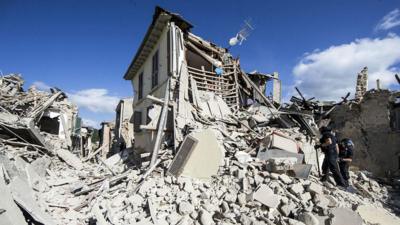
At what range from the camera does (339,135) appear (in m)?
15.8

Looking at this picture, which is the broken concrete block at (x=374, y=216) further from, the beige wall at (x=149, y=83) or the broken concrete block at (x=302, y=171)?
the beige wall at (x=149, y=83)

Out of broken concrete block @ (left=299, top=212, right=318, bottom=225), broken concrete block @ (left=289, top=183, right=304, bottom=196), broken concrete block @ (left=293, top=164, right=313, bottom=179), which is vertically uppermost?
broken concrete block @ (left=293, top=164, right=313, bottom=179)

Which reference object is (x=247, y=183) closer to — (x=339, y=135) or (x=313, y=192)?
(x=313, y=192)

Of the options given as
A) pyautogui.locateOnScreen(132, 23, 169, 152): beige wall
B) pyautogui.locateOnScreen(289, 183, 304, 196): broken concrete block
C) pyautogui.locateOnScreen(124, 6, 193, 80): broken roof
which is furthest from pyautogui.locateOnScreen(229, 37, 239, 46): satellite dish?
pyautogui.locateOnScreen(289, 183, 304, 196): broken concrete block

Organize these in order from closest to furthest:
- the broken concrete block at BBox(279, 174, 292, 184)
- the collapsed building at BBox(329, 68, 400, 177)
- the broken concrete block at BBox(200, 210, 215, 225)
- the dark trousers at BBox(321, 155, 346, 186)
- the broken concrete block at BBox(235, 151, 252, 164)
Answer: the broken concrete block at BBox(200, 210, 215, 225), the broken concrete block at BBox(279, 174, 292, 184), the dark trousers at BBox(321, 155, 346, 186), the broken concrete block at BBox(235, 151, 252, 164), the collapsed building at BBox(329, 68, 400, 177)

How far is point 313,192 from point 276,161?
52.8 inches

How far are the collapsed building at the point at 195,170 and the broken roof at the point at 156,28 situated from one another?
0.06m

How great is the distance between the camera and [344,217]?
5.22 metres

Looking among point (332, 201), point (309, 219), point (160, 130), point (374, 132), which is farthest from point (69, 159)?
point (374, 132)

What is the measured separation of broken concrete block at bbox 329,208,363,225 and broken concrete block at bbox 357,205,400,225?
64 cm

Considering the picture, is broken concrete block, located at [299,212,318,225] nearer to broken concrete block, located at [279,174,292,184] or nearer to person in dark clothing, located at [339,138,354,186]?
broken concrete block, located at [279,174,292,184]

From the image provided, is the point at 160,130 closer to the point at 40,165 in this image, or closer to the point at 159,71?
the point at 40,165

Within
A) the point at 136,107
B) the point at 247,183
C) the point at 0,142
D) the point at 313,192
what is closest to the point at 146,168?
the point at 247,183

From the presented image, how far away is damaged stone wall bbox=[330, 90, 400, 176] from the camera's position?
45.5 feet
